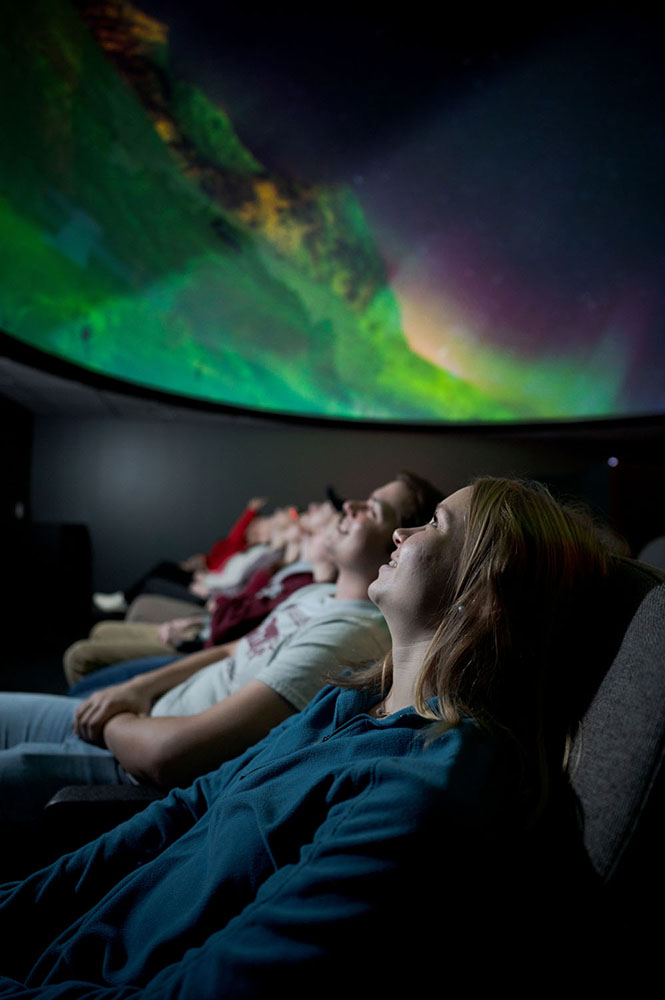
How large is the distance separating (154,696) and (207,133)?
5.05 m

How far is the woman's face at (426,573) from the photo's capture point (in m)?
0.92

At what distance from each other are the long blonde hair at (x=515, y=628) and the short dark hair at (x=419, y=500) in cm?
70

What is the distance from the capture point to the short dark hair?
1.62m

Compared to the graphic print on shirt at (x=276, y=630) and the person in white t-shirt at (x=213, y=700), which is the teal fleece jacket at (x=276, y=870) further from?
the graphic print on shirt at (x=276, y=630)

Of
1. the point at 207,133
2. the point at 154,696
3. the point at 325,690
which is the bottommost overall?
the point at 154,696

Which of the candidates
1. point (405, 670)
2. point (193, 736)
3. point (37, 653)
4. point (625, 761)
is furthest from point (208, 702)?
point (37, 653)

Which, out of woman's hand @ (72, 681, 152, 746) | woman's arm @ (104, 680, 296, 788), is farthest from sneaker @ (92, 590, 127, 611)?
woman's arm @ (104, 680, 296, 788)

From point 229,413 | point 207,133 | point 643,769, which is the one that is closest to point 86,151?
point 207,133

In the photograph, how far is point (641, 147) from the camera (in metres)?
4.38

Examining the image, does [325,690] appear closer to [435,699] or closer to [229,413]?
[435,699]

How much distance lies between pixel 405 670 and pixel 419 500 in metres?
0.76

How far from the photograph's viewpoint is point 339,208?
5.41 m

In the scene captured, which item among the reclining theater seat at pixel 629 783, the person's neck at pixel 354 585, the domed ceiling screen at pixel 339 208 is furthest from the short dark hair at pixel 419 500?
the domed ceiling screen at pixel 339 208

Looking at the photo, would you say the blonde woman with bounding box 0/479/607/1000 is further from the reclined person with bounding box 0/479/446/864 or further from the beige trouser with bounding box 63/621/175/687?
the beige trouser with bounding box 63/621/175/687
